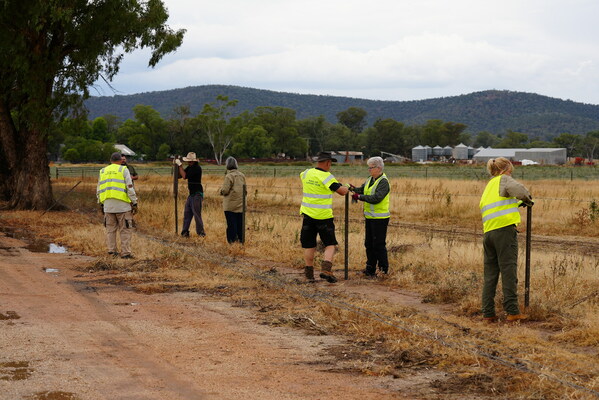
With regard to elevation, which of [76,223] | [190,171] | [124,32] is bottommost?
[76,223]

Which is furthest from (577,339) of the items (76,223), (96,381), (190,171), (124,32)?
(124,32)

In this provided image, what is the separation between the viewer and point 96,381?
6.23 metres

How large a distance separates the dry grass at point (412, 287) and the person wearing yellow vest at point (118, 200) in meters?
0.53

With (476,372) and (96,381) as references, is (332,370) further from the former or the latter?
(96,381)

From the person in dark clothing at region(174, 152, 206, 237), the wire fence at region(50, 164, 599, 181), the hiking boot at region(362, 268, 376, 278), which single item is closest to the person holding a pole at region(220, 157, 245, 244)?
the person in dark clothing at region(174, 152, 206, 237)

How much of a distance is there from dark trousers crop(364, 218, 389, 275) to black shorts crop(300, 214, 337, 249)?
0.69m

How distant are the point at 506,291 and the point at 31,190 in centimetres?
1994

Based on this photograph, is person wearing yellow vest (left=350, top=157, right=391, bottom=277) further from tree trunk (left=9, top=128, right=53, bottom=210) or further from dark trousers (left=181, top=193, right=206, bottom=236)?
tree trunk (left=9, top=128, right=53, bottom=210)

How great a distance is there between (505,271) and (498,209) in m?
0.71

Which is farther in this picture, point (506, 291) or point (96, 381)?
point (506, 291)

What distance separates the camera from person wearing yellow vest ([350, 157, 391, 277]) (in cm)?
1155

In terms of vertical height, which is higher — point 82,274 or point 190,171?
point 190,171

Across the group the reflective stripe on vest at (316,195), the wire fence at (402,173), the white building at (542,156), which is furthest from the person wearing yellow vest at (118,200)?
the white building at (542,156)

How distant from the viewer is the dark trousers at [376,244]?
11711 mm
